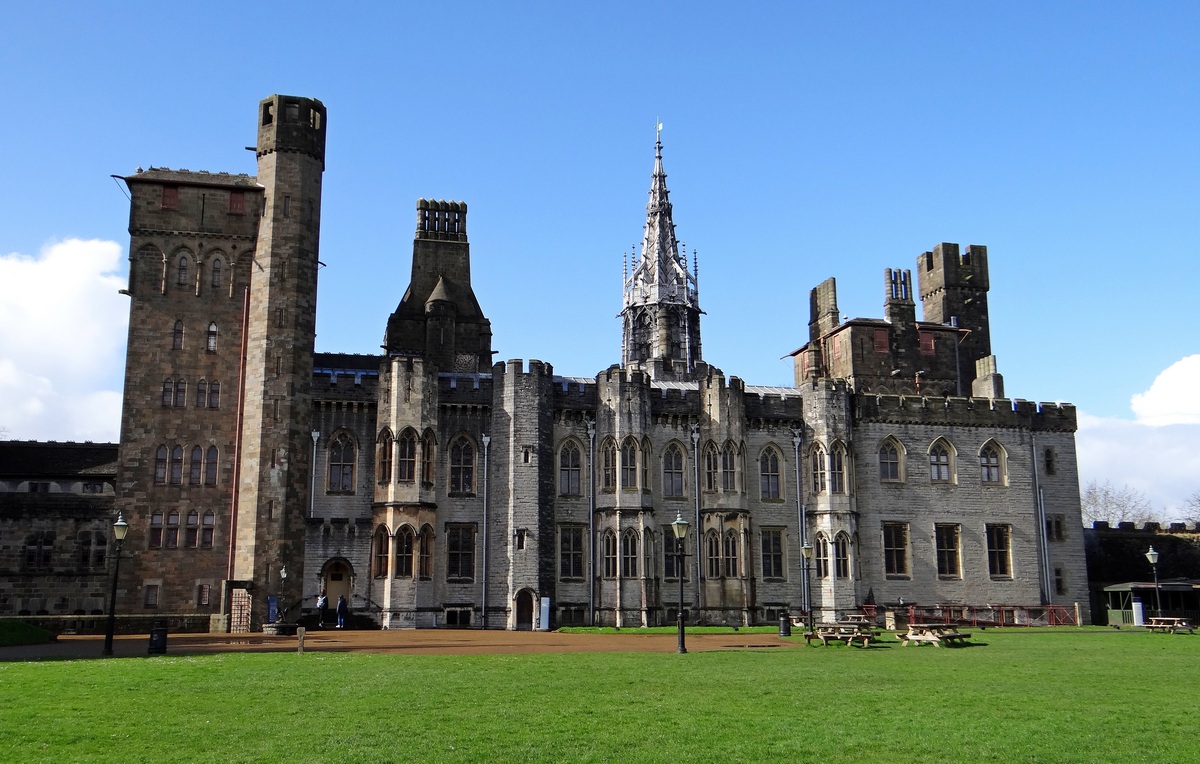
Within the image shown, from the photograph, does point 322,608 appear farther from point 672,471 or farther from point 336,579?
point 672,471

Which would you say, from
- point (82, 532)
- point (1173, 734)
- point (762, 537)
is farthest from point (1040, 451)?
point (82, 532)

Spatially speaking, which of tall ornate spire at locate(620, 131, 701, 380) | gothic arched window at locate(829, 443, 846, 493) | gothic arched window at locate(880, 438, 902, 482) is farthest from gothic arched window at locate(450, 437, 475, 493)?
tall ornate spire at locate(620, 131, 701, 380)

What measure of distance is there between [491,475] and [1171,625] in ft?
84.5

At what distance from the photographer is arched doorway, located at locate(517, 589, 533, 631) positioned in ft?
143

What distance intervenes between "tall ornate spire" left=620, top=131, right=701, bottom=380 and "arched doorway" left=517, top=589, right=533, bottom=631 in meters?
38.0

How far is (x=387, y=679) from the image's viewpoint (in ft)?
63.5

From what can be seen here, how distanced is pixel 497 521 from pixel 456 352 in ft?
47.7

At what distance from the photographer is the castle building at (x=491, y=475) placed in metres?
43.1

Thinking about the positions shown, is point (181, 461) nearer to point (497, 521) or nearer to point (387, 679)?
point (497, 521)

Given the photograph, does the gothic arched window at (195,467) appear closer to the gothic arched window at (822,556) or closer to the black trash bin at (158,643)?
the black trash bin at (158,643)

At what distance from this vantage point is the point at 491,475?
45094mm

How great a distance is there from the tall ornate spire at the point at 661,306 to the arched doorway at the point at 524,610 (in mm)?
38043

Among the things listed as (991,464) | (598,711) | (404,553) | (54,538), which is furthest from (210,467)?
(991,464)

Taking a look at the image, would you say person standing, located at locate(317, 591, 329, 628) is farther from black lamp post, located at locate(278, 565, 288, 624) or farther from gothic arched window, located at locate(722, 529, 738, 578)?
gothic arched window, located at locate(722, 529, 738, 578)
